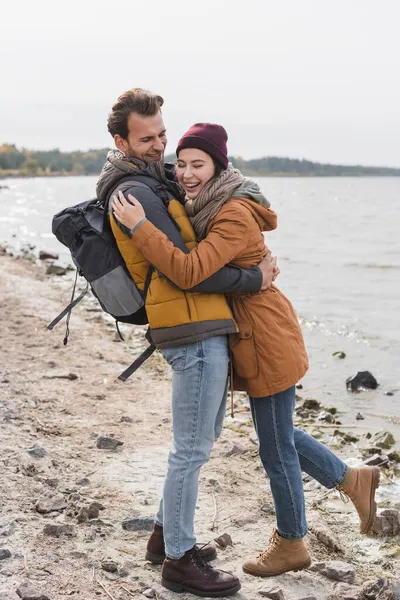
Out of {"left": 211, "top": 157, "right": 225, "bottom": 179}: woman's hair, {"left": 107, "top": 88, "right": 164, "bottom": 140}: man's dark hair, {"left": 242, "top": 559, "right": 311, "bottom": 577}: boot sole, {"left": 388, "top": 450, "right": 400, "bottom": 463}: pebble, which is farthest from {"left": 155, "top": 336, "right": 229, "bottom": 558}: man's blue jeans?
{"left": 388, "top": 450, "right": 400, "bottom": 463}: pebble

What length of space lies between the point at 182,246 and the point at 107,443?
3.07 meters

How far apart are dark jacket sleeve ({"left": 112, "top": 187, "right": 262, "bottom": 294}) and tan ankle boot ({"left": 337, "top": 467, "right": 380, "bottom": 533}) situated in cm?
157

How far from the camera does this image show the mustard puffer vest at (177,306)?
3.83 metres

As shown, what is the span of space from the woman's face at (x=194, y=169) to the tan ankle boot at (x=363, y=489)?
2062mm

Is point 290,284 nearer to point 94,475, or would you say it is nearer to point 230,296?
point 94,475

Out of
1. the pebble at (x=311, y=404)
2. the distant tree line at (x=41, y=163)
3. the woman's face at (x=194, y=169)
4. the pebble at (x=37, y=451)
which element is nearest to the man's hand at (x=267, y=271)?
the woman's face at (x=194, y=169)

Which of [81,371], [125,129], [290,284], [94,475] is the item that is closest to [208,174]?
[125,129]

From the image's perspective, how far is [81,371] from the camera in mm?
9016

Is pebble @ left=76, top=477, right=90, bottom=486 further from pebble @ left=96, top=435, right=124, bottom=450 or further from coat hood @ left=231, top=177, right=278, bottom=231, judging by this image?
coat hood @ left=231, top=177, right=278, bottom=231

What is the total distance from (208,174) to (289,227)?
3935 cm

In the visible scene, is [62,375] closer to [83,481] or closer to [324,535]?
[83,481]

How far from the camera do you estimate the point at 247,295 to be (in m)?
4.03

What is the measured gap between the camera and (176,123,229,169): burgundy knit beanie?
3850 millimetres

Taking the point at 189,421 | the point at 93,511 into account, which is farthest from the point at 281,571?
the point at 93,511
